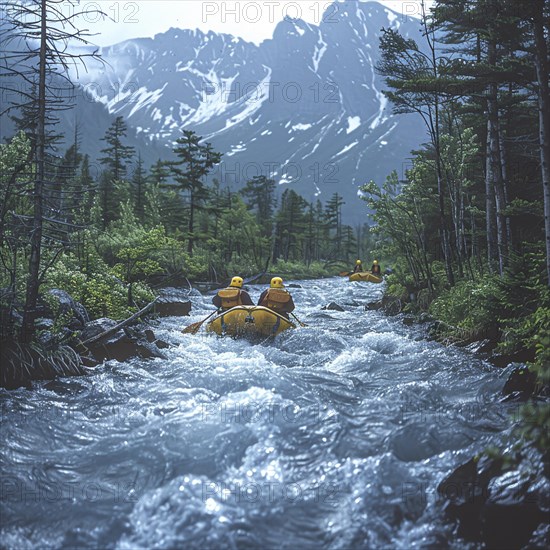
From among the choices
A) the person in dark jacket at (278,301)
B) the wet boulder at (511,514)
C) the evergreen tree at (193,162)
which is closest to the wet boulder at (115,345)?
the person in dark jacket at (278,301)

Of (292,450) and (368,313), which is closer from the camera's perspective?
(292,450)

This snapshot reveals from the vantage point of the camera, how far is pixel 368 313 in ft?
60.4

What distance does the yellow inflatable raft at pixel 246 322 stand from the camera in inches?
440

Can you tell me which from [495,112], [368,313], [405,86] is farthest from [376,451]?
[368,313]

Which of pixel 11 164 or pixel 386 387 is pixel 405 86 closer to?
pixel 386 387

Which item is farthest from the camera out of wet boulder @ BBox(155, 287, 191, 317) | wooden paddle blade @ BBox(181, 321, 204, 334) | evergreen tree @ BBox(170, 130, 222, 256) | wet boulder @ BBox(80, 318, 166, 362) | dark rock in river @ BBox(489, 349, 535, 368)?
evergreen tree @ BBox(170, 130, 222, 256)

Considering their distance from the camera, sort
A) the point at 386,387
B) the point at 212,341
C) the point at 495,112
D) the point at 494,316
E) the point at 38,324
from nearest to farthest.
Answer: the point at 386,387
the point at 38,324
the point at 494,316
the point at 212,341
the point at 495,112

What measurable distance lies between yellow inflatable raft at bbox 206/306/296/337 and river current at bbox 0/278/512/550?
6.99ft

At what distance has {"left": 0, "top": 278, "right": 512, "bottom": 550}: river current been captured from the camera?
12.1 feet

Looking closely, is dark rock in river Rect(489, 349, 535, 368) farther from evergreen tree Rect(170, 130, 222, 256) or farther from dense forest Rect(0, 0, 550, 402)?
evergreen tree Rect(170, 130, 222, 256)

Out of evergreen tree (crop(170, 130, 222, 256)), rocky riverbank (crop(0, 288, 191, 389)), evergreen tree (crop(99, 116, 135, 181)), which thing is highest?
evergreen tree (crop(99, 116, 135, 181))

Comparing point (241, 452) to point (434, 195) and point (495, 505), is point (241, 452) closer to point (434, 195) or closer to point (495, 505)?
point (495, 505)

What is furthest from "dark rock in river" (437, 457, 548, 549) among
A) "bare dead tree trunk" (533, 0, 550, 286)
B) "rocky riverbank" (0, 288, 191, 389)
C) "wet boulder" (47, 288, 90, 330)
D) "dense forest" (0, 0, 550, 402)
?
"wet boulder" (47, 288, 90, 330)

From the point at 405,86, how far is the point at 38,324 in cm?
931
